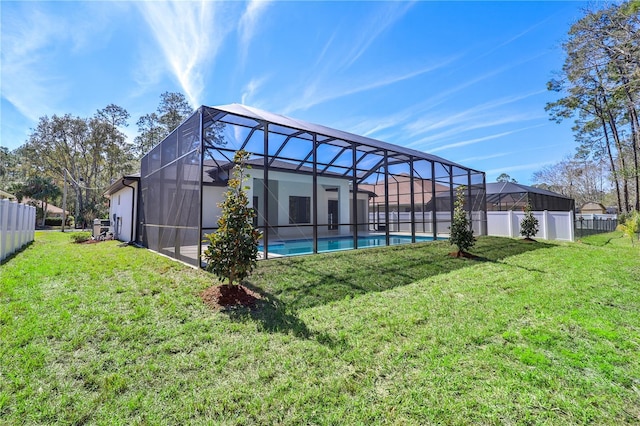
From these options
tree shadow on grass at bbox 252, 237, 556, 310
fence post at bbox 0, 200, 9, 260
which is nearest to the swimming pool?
tree shadow on grass at bbox 252, 237, 556, 310

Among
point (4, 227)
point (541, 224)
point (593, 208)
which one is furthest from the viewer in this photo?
point (593, 208)

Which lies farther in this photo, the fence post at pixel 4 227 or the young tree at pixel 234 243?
the fence post at pixel 4 227

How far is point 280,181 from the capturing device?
13.5 m

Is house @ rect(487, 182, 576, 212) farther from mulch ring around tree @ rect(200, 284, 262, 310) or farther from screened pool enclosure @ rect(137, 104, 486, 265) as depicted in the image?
mulch ring around tree @ rect(200, 284, 262, 310)

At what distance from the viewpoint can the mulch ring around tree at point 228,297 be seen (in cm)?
382

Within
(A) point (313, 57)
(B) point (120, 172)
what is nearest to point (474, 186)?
(A) point (313, 57)

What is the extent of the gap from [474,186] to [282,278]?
1177 centimetres

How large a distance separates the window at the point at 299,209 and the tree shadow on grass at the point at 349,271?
6562 mm

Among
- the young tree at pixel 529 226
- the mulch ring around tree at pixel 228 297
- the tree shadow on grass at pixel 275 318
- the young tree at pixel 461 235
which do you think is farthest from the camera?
the young tree at pixel 529 226

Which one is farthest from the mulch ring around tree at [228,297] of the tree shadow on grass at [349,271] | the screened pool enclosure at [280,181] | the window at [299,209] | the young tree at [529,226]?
the young tree at [529,226]

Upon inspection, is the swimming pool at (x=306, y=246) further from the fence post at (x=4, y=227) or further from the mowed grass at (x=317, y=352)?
the fence post at (x=4, y=227)

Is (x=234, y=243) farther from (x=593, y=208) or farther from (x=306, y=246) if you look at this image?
(x=593, y=208)

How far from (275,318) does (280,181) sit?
34.4 ft

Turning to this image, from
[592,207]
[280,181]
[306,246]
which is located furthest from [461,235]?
[592,207]
